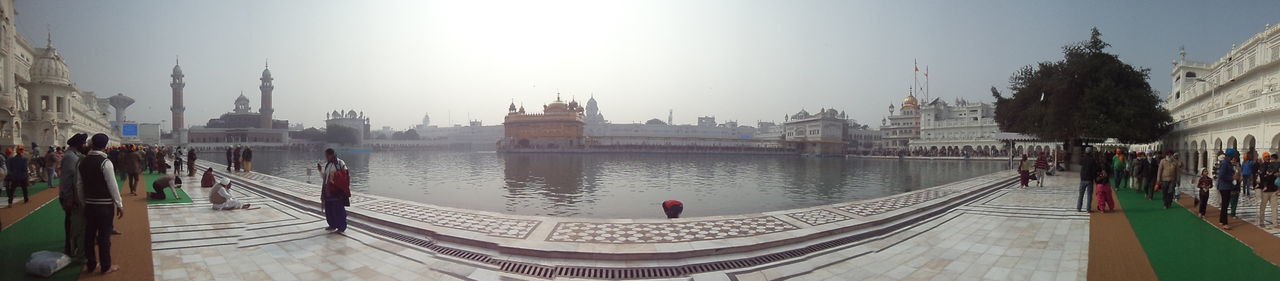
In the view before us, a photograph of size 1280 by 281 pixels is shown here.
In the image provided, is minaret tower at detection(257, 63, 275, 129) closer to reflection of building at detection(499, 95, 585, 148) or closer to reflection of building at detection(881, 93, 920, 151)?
reflection of building at detection(499, 95, 585, 148)

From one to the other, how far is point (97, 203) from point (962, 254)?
846 centimetres

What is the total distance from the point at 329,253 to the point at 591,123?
11884 cm

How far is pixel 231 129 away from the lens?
79.8 metres

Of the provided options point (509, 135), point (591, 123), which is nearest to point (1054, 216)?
point (509, 135)

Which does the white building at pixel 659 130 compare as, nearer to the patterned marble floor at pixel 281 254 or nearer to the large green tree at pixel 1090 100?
the large green tree at pixel 1090 100

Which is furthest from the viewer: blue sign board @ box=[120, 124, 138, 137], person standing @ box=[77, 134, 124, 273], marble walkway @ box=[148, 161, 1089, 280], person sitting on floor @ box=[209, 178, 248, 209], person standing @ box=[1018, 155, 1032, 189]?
blue sign board @ box=[120, 124, 138, 137]

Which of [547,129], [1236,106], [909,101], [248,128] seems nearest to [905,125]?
[909,101]

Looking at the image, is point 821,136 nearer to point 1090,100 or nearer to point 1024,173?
point 1090,100

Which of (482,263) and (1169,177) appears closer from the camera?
(482,263)

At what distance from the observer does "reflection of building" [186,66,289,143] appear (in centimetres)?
7907

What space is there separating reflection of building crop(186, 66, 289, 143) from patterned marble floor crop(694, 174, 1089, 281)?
9189 centimetres

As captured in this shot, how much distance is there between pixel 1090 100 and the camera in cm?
1966

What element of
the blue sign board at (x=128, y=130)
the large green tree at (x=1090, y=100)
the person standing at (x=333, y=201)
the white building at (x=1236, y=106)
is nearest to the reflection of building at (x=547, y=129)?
the blue sign board at (x=128, y=130)

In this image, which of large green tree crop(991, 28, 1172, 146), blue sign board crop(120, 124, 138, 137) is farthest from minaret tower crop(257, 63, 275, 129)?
large green tree crop(991, 28, 1172, 146)
